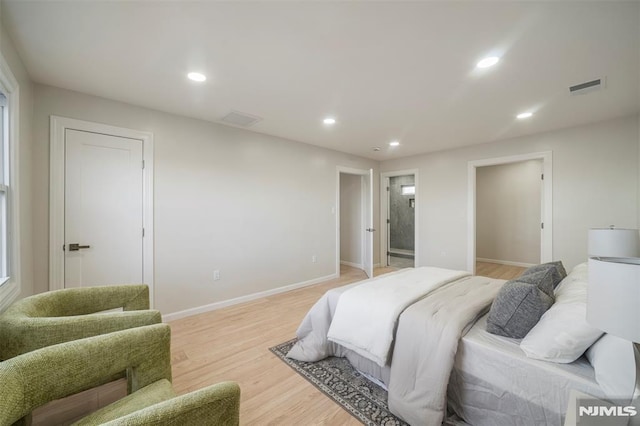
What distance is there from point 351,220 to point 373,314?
14.1ft

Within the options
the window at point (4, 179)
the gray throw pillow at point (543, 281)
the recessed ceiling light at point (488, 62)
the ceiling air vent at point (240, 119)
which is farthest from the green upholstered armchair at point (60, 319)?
the recessed ceiling light at point (488, 62)

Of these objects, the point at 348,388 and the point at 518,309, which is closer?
the point at 518,309

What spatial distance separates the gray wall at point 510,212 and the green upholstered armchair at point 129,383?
6768 mm

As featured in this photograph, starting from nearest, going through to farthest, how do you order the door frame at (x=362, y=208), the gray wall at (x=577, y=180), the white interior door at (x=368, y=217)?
1. the gray wall at (x=577, y=180)
2. the white interior door at (x=368, y=217)
3. the door frame at (x=362, y=208)

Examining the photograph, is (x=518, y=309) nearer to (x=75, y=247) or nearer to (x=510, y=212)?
(x=75, y=247)

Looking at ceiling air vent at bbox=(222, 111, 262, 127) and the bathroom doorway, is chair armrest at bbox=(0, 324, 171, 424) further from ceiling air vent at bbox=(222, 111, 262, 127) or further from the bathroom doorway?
the bathroom doorway

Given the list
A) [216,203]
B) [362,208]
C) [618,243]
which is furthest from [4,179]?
[618,243]

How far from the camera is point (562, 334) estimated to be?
1.30 meters

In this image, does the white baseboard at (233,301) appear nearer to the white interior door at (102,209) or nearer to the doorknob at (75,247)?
the white interior door at (102,209)

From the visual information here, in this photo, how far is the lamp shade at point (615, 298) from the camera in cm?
87

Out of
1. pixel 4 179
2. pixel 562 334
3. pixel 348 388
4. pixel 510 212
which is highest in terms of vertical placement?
pixel 4 179

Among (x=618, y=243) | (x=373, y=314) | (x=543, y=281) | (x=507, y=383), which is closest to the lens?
(x=507, y=383)

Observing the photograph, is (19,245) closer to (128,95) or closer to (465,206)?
(128,95)

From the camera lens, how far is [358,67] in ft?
6.80
